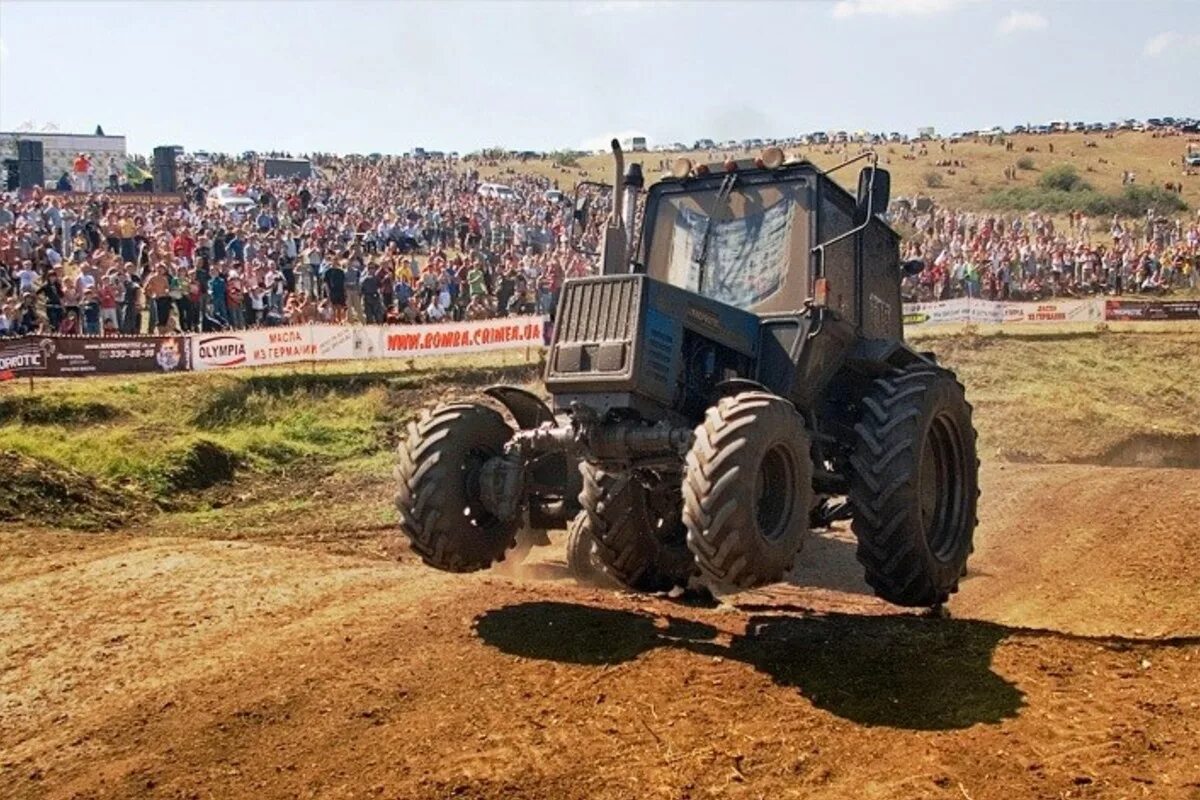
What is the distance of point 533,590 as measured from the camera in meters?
9.30

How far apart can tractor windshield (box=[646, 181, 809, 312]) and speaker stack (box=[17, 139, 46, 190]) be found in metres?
31.7

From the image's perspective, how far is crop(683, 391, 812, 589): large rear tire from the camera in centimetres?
717

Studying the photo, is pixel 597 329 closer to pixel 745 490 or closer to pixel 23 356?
pixel 745 490

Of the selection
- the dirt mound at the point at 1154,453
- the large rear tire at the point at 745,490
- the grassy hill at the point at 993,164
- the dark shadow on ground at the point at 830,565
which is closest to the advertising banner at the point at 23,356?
the dark shadow on ground at the point at 830,565

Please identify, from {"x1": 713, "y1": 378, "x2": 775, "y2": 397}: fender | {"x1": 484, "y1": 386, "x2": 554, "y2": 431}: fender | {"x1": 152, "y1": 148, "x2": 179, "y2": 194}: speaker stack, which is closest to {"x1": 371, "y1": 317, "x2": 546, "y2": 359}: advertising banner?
{"x1": 484, "y1": 386, "x2": 554, "y2": 431}: fender

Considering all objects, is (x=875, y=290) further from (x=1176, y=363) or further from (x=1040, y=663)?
(x=1176, y=363)

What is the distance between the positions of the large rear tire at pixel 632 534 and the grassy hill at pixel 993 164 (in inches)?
2029

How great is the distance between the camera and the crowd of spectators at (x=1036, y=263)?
33562mm

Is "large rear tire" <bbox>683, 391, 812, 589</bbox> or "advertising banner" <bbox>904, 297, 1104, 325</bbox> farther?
"advertising banner" <bbox>904, 297, 1104, 325</bbox>

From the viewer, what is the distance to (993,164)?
71.7 m

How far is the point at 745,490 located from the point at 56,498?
857 centimetres

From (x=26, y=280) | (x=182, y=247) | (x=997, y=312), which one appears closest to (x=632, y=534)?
(x=26, y=280)

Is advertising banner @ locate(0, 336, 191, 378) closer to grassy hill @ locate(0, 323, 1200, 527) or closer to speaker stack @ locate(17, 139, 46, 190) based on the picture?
grassy hill @ locate(0, 323, 1200, 527)

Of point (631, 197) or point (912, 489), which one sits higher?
point (631, 197)
